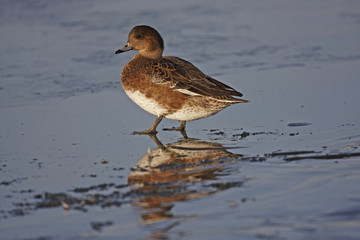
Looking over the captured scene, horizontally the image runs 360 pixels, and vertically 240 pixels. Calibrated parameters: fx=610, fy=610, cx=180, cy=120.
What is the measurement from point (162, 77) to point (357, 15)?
7658 millimetres

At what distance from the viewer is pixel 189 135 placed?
22.1 ft

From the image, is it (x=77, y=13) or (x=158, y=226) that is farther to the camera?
(x=77, y=13)

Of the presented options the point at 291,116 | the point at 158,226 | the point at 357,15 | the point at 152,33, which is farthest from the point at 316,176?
the point at 357,15

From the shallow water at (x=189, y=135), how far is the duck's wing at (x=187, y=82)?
1.39ft

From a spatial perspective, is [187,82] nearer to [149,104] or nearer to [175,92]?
[175,92]

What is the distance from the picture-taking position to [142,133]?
681 cm

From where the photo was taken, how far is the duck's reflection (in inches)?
173

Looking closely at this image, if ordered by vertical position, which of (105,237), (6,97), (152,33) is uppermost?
(152,33)

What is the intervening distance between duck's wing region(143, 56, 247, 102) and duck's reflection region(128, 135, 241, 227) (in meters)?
0.67

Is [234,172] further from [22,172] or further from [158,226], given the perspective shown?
[22,172]

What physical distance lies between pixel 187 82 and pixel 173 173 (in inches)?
78.3

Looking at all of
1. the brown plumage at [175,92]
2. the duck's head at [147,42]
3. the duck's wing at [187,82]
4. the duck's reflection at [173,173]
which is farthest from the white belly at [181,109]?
the duck's head at [147,42]

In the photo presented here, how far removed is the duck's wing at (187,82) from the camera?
6.80 meters

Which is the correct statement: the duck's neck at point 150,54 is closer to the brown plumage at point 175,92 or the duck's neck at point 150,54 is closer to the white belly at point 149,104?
the brown plumage at point 175,92
